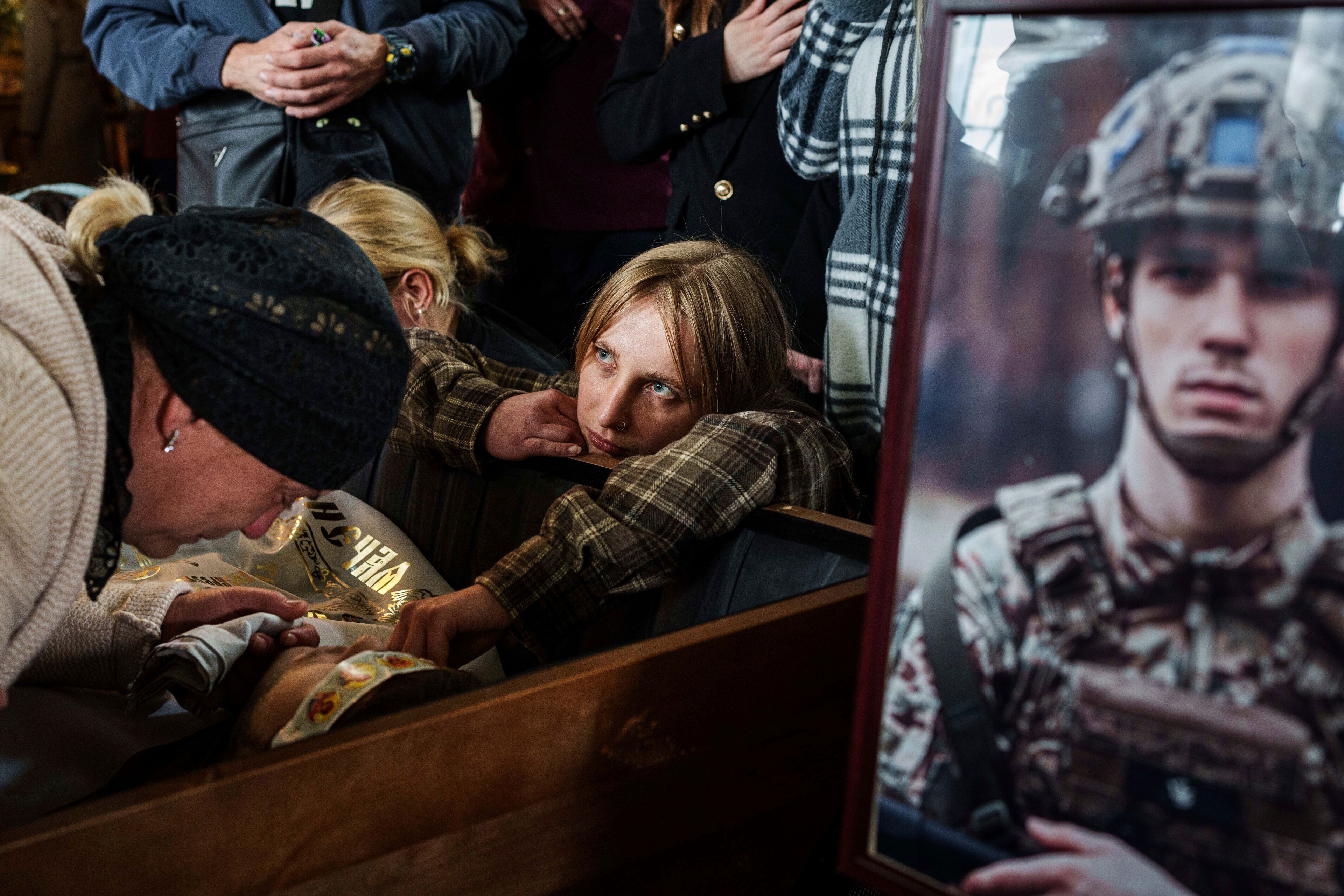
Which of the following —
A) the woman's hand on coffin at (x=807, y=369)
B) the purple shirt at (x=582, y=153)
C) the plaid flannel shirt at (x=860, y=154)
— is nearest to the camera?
the plaid flannel shirt at (x=860, y=154)

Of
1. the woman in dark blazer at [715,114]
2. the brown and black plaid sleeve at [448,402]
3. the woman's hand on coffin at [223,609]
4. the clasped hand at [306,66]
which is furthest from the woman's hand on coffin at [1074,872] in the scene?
the clasped hand at [306,66]

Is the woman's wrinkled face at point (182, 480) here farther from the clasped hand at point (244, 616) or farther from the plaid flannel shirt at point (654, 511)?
the plaid flannel shirt at point (654, 511)

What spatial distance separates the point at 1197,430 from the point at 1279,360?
4 cm

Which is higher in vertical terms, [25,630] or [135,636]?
[25,630]

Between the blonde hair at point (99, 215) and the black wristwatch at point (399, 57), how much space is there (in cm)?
44

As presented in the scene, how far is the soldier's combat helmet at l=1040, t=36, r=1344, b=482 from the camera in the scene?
0.38m

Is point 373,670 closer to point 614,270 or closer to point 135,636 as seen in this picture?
point 135,636

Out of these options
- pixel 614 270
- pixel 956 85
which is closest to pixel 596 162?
pixel 614 270

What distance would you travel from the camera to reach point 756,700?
0.70 meters

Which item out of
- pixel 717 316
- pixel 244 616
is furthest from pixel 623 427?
pixel 244 616

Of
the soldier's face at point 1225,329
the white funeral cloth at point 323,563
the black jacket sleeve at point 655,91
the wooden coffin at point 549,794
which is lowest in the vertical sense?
the white funeral cloth at point 323,563

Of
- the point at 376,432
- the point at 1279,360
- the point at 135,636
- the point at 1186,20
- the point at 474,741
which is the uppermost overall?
the point at 1186,20

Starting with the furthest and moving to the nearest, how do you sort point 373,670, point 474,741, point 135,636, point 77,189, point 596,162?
point 77,189 < point 596,162 < point 135,636 < point 373,670 < point 474,741

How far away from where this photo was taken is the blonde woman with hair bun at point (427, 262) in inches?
66.9
